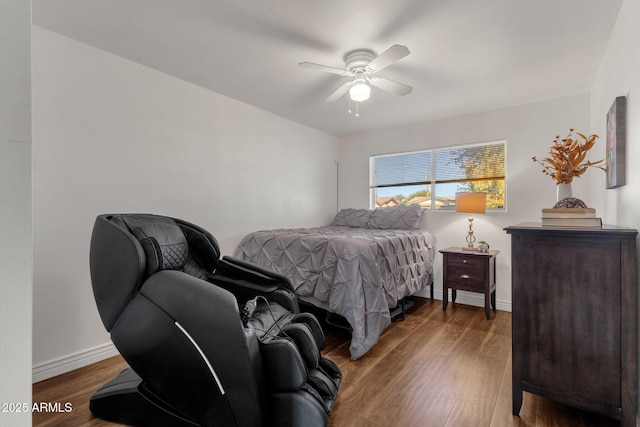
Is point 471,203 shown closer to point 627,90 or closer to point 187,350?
point 627,90

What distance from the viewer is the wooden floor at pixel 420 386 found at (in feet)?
5.14

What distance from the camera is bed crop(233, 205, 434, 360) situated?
2273 mm

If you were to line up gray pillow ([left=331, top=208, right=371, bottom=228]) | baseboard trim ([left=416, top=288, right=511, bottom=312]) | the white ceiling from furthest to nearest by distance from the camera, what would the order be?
gray pillow ([left=331, top=208, right=371, bottom=228]), baseboard trim ([left=416, top=288, right=511, bottom=312]), the white ceiling

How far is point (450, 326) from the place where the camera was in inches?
113

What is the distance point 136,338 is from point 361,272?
1.52 metres

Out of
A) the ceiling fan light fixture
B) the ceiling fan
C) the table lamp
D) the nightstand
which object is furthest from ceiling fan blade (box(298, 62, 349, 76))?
the nightstand

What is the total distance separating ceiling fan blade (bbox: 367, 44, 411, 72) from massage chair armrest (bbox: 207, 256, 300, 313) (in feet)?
5.31

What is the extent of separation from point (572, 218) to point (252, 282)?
191 cm

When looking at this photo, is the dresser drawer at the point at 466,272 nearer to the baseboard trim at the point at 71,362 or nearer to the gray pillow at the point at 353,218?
the gray pillow at the point at 353,218

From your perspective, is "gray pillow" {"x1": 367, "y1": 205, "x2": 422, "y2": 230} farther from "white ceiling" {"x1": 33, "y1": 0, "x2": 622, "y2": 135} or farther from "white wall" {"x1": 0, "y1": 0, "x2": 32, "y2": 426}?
"white wall" {"x1": 0, "y1": 0, "x2": 32, "y2": 426}

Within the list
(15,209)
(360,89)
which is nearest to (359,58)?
(360,89)

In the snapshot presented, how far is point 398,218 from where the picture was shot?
3785 mm

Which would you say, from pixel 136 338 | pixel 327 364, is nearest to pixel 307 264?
pixel 327 364

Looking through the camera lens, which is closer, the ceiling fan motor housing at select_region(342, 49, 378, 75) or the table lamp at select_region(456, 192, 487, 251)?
the ceiling fan motor housing at select_region(342, 49, 378, 75)
